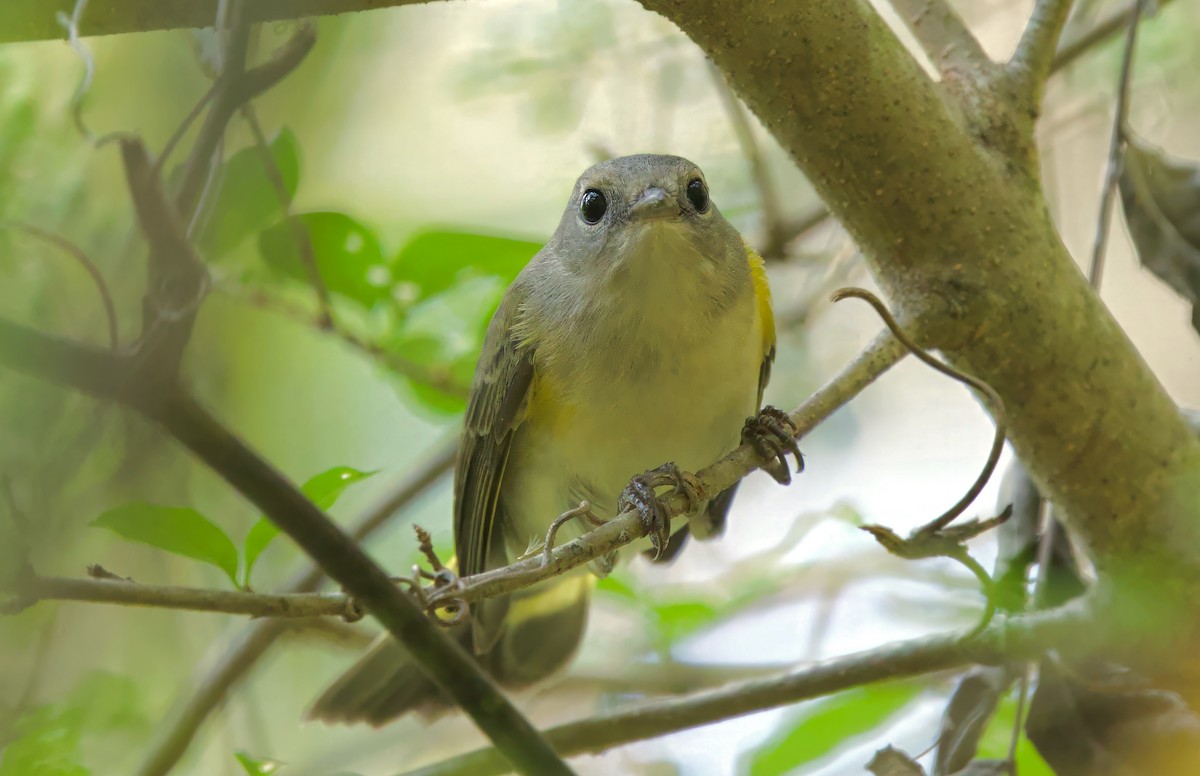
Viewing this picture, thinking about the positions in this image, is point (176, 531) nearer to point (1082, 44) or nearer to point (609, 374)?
point (609, 374)

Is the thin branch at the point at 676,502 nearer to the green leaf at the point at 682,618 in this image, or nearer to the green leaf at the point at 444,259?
the green leaf at the point at 444,259

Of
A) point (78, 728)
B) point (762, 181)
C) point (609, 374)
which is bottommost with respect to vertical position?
point (78, 728)

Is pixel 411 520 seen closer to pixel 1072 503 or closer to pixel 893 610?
pixel 893 610

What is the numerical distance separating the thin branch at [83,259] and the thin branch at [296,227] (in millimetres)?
622

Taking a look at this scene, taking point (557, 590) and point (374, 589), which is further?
point (557, 590)

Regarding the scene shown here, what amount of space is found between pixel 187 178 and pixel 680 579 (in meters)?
3.53

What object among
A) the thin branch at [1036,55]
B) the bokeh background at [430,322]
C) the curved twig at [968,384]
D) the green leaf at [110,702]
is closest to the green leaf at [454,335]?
the bokeh background at [430,322]

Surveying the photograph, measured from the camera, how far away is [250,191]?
7.97 ft

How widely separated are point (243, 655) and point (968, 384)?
83.7 inches

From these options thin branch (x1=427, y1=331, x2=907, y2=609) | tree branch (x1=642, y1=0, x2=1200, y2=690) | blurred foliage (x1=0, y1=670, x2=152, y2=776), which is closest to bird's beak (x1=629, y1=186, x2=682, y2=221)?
tree branch (x1=642, y1=0, x2=1200, y2=690)

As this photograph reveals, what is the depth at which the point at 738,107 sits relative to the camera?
12.8 ft

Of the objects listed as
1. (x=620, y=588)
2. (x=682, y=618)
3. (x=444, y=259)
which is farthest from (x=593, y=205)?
(x=682, y=618)

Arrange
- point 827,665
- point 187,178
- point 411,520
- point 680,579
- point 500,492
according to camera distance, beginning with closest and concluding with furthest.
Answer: point 187,178 < point 827,665 < point 500,492 < point 411,520 < point 680,579

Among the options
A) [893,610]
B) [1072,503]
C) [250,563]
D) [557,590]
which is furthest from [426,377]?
[1072,503]
